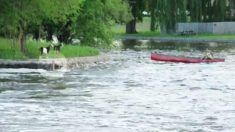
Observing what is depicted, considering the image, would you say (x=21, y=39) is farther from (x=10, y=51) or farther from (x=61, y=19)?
(x=61, y=19)

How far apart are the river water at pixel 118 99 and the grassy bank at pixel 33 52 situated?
90.2 inches

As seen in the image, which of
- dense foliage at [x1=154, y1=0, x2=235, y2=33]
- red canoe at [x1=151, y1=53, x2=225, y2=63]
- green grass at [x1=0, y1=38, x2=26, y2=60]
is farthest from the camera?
dense foliage at [x1=154, y1=0, x2=235, y2=33]

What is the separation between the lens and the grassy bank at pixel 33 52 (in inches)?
1763

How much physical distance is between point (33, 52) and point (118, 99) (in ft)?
61.4

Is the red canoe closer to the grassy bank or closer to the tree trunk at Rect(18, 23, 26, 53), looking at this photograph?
the grassy bank

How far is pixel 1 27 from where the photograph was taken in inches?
1893

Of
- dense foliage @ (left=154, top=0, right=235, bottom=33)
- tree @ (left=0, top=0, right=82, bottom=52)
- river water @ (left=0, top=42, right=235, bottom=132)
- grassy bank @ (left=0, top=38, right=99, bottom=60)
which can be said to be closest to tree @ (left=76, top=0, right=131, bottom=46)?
grassy bank @ (left=0, top=38, right=99, bottom=60)

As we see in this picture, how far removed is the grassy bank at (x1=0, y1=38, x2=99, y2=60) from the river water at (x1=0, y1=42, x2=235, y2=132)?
229 cm

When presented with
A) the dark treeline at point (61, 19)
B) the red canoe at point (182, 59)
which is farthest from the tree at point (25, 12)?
the red canoe at point (182, 59)

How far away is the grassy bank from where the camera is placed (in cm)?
4478

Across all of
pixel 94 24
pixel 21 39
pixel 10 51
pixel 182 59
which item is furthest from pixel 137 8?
pixel 10 51

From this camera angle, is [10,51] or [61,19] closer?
[10,51]

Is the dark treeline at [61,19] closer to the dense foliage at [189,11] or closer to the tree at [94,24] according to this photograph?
the tree at [94,24]

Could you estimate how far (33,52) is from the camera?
47.0 meters
